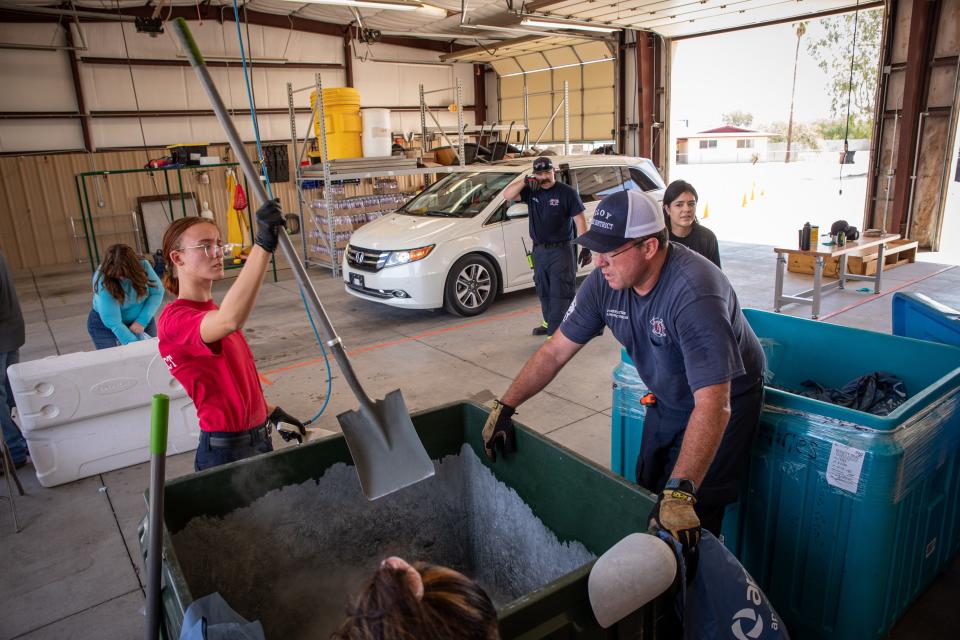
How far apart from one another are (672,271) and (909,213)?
11.2 metres

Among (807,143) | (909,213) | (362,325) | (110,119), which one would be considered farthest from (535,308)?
(807,143)

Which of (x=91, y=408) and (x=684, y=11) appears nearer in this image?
(x=91, y=408)

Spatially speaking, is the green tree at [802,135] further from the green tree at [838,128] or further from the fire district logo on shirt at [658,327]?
the fire district logo on shirt at [658,327]

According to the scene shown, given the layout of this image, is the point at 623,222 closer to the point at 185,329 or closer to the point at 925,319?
the point at 185,329

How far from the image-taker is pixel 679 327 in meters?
2.18

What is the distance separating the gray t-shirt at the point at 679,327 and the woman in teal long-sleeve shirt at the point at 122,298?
357cm

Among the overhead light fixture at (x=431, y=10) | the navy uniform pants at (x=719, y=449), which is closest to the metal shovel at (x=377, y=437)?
the navy uniform pants at (x=719, y=449)

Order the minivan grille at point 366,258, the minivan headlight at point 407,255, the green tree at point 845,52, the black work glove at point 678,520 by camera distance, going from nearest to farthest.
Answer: the black work glove at point 678,520 → the minivan headlight at point 407,255 → the minivan grille at point 366,258 → the green tree at point 845,52

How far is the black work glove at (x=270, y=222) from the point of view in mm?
1837

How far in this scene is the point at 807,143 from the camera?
41656 mm

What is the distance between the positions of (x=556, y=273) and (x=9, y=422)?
4.64 metres

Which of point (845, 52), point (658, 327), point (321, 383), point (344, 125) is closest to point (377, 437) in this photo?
point (658, 327)

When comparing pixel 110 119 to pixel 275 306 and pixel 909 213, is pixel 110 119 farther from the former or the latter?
pixel 909 213

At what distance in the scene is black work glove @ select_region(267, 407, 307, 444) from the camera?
9.95ft
